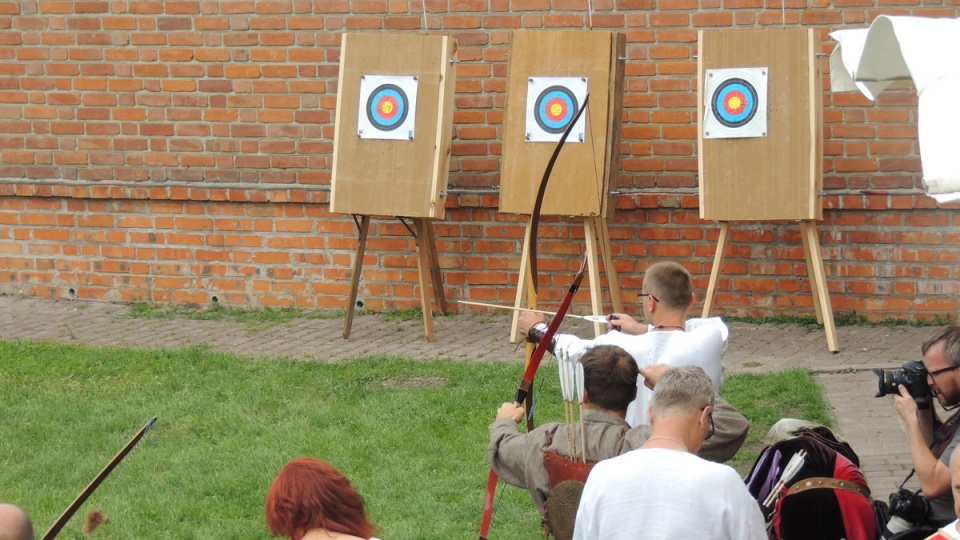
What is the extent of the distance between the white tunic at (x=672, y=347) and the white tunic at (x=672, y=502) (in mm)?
1312

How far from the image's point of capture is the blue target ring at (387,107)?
26.6 ft

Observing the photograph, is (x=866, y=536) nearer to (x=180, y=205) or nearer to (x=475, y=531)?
(x=475, y=531)

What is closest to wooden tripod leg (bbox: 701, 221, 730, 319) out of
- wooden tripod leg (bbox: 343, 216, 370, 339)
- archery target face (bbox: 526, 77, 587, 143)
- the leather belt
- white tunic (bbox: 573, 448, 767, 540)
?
archery target face (bbox: 526, 77, 587, 143)

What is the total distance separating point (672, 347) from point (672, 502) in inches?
61.1

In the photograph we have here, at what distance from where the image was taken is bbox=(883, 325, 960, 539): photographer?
3.79 m

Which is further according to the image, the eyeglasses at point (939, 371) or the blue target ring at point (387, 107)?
the blue target ring at point (387, 107)

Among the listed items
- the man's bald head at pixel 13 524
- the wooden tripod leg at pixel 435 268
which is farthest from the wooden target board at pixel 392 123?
the man's bald head at pixel 13 524

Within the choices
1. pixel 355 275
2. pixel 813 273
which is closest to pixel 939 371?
pixel 813 273

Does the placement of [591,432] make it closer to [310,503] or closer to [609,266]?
[310,503]

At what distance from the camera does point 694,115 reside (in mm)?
8406

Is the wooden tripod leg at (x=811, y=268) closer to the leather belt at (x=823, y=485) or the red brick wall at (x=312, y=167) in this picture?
the red brick wall at (x=312, y=167)

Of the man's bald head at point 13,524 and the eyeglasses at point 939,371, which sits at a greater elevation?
the eyeglasses at point 939,371

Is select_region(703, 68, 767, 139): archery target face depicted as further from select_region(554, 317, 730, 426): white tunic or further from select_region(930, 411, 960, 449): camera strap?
select_region(930, 411, 960, 449): camera strap

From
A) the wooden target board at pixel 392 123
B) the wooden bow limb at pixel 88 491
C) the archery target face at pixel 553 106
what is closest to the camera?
the wooden bow limb at pixel 88 491
